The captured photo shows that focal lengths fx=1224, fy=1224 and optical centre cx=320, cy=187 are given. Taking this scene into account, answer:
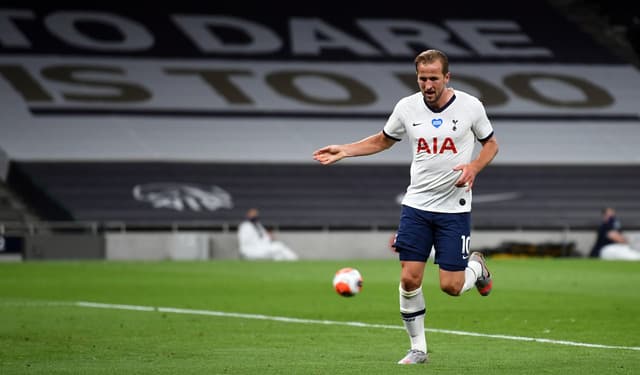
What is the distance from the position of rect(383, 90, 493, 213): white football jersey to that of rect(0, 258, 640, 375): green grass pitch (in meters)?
1.22

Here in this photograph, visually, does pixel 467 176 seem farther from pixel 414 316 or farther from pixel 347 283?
pixel 347 283

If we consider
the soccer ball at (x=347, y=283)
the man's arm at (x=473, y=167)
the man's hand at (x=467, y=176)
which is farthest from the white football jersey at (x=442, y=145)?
the soccer ball at (x=347, y=283)

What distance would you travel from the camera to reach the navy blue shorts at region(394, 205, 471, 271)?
910 cm

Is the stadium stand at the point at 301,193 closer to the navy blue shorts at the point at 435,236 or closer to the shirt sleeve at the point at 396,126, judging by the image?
the shirt sleeve at the point at 396,126

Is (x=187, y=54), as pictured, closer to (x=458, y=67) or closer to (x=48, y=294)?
(x=458, y=67)

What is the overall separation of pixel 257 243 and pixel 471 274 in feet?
79.9

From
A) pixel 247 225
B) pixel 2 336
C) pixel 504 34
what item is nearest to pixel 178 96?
pixel 247 225

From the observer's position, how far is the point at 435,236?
9234 millimetres

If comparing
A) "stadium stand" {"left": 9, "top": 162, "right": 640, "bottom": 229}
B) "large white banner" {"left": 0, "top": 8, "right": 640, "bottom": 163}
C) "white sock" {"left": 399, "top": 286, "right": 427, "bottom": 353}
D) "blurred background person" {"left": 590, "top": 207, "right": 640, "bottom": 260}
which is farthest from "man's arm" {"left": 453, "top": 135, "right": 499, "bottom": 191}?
"large white banner" {"left": 0, "top": 8, "right": 640, "bottom": 163}

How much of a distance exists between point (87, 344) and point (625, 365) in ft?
15.8

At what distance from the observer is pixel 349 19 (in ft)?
140

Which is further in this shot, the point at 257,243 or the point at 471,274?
the point at 257,243

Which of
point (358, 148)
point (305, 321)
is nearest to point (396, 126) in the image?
point (358, 148)

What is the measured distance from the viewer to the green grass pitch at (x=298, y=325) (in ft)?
29.7
